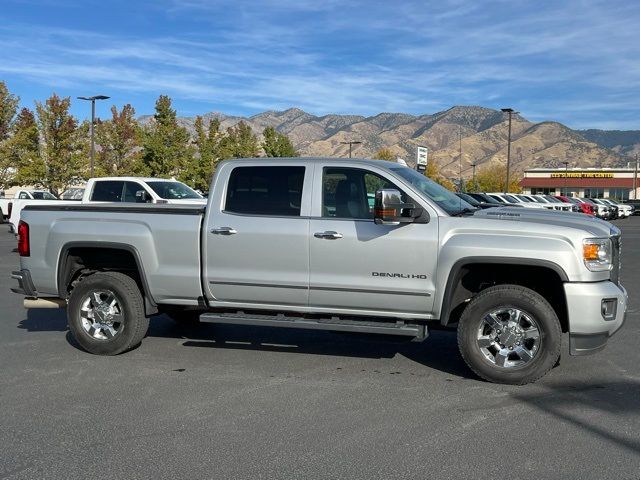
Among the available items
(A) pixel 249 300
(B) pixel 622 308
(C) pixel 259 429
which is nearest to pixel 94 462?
(C) pixel 259 429

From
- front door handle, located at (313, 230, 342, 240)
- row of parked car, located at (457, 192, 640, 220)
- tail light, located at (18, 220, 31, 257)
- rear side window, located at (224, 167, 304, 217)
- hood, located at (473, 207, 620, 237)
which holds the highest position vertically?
row of parked car, located at (457, 192, 640, 220)

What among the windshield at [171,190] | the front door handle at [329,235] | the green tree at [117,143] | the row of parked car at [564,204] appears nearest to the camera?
the front door handle at [329,235]

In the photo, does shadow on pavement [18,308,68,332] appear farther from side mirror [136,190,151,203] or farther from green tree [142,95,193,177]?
green tree [142,95,193,177]

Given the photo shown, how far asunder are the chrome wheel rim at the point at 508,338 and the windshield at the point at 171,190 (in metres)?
12.7

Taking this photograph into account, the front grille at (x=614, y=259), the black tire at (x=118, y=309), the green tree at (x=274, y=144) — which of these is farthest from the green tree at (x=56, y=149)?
the front grille at (x=614, y=259)

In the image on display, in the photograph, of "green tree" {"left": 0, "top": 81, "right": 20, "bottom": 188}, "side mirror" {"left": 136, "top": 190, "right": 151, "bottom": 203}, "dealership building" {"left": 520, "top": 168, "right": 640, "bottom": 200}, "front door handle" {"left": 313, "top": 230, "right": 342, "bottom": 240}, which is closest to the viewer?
"front door handle" {"left": 313, "top": 230, "right": 342, "bottom": 240}

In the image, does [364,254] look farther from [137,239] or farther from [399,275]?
[137,239]

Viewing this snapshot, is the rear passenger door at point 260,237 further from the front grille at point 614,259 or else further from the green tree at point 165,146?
the green tree at point 165,146

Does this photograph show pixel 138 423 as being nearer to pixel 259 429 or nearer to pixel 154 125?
pixel 259 429

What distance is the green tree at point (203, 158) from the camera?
4784 cm

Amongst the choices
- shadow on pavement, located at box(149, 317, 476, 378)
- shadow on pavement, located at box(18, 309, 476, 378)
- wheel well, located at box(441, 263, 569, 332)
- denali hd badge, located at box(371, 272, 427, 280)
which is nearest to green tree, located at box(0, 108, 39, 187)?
shadow on pavement, located at box(18, 309, 476, 378)

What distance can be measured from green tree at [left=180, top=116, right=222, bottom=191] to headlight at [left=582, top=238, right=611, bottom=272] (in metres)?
42.3

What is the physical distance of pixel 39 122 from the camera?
146ft

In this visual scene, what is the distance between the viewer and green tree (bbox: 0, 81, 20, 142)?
41.9 metres
